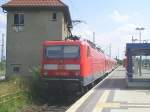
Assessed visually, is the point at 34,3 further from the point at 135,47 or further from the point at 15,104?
the point at 15,104

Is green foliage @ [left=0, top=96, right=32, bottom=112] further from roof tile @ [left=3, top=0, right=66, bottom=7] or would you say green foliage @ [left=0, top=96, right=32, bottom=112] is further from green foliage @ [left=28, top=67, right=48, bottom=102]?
roof tile @ [left=3, top=0, right=66, bottom=7]

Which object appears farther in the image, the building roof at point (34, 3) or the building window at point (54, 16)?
the building window at point (54, 16)

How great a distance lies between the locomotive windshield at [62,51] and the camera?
2494cm

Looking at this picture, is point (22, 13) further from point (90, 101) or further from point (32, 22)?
point (90, 101)

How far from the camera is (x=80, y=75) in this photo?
24.3 meters

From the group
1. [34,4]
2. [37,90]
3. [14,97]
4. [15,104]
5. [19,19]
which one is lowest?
[15,104]

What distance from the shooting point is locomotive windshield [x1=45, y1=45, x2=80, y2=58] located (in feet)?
81.8

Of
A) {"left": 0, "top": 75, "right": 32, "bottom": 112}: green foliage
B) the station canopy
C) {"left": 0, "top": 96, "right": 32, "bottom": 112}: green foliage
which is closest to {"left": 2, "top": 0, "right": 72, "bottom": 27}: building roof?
the station canopy

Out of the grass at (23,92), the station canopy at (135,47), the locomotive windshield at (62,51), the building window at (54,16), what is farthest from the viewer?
the building window at (54,16)

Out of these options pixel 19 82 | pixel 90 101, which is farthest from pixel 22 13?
pixel 90 101

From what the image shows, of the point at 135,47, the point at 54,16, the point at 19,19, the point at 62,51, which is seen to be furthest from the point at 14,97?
the point at 19,19

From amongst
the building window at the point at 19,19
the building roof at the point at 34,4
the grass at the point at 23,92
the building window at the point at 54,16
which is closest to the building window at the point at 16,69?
the building window at the point at 19,19

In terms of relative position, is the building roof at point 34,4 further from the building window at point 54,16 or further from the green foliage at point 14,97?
the green foliage at point 14,97

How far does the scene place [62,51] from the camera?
25.2 meters
